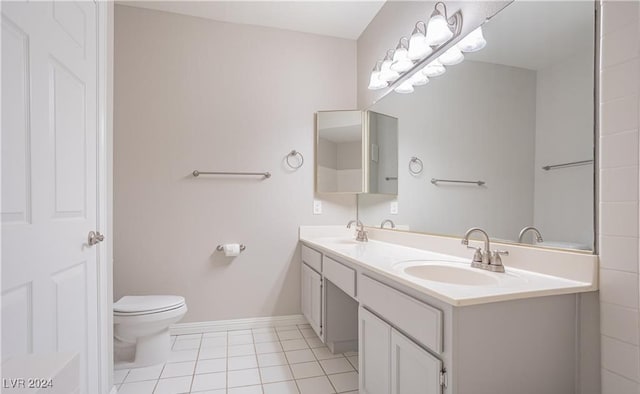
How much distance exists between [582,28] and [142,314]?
252 centimetres

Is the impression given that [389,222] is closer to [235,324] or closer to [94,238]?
[235,324]

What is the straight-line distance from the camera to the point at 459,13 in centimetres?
162

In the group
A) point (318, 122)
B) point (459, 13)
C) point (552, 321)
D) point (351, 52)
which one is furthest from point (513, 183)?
point (351, 52)

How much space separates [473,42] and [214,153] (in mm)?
1932

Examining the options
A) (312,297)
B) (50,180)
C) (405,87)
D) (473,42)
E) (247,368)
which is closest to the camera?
(50,180)

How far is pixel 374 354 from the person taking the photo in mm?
1367

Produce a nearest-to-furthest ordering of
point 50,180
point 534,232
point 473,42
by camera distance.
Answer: point 50,180 < point 534,232 < point 473,42

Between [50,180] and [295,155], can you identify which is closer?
[50,180]

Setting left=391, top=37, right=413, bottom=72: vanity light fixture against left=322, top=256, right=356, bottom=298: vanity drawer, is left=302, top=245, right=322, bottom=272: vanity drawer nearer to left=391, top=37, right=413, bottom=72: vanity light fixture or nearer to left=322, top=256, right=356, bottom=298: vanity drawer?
left=322, top=256, right=356, bottom=298: vanity drawer

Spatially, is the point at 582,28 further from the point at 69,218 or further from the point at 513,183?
the point at 69,218

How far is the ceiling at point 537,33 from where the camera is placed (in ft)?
3.49

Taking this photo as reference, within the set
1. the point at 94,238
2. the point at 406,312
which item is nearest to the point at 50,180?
the point at 94,238

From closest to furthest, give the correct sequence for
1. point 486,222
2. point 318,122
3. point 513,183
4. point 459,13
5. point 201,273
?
point 513,183
point 486,222
point 459,13
point 201,273
point 318,122

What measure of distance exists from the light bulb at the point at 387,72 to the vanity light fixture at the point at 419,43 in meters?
0.28
